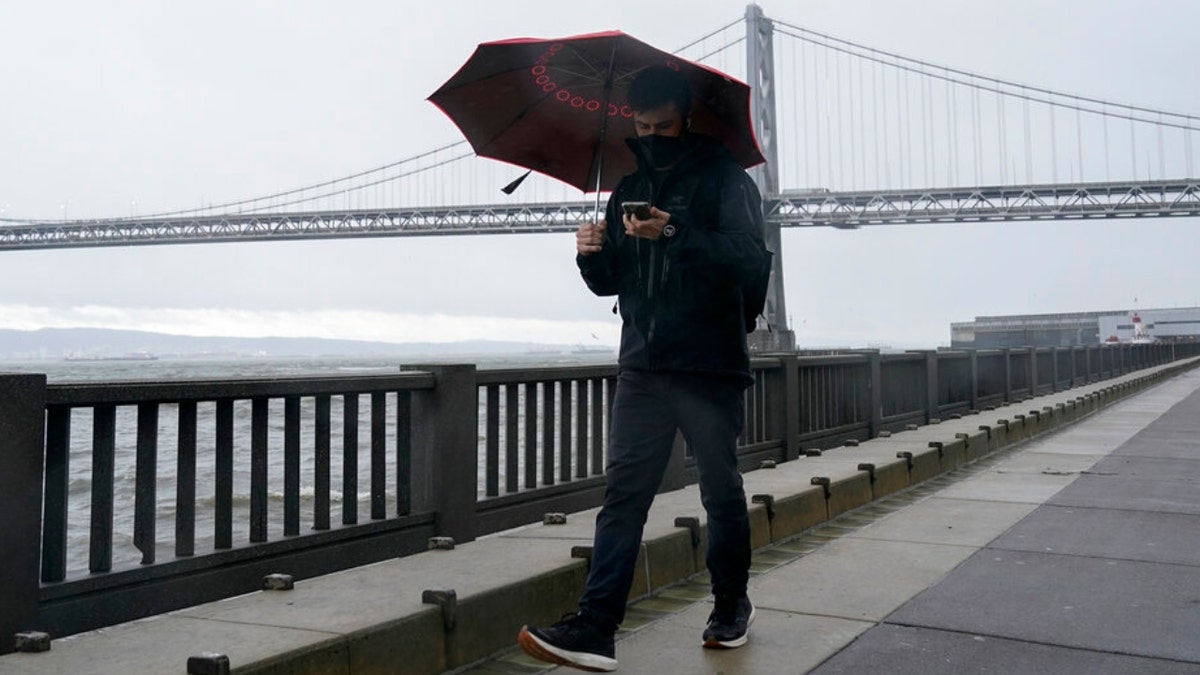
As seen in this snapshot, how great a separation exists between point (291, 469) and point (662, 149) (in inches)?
72.8

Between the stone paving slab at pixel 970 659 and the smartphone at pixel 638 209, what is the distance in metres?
1.37

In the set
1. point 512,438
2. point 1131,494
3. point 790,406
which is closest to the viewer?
point 512,438

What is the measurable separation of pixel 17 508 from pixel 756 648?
213cm

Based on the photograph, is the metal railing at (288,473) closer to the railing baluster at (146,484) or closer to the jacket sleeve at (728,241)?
the railing baluster at (146,484)

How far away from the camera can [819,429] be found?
8625 mm

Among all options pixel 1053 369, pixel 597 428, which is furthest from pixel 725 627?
pixel 1053 369

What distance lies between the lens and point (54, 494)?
320 cm

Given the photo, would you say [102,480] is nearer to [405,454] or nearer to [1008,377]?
[405,454]

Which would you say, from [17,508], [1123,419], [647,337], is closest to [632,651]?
[647,337]

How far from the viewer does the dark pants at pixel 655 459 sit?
3150 mm

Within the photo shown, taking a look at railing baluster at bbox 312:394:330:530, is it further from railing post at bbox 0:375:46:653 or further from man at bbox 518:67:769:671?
man at bbox 518:67:769:671

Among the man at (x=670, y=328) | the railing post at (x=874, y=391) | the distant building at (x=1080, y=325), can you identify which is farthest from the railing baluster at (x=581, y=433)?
the distant building at (x=1080, y=325)

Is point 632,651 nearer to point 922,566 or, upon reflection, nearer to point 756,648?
point 756,648

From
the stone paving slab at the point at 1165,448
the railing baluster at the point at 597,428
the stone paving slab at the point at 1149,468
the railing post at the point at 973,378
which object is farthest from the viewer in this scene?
the railing post at the point at 973,378
